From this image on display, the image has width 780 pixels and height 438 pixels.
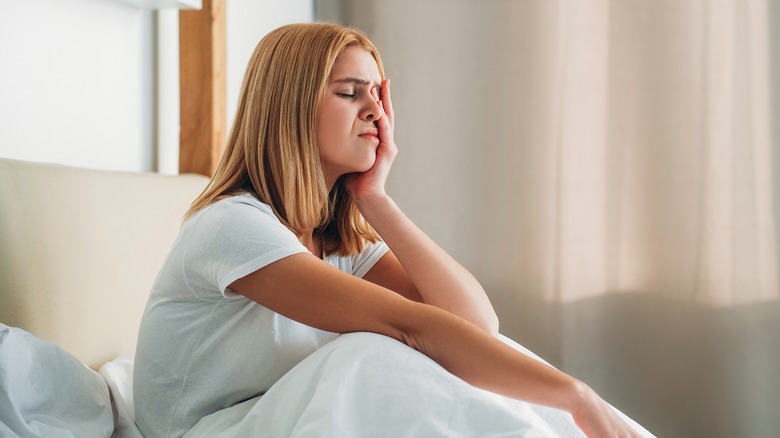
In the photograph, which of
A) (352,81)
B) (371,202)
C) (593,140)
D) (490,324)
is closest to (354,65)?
(352,81)

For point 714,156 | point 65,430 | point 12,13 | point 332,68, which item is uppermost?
point 12,13

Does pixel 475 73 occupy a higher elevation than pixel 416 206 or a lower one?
higher

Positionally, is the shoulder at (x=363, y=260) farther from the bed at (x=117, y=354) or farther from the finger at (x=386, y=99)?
the bed at (x=117, y=354)

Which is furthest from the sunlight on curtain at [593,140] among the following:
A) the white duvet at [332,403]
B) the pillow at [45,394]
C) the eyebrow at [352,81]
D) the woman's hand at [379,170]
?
the pillow at [45,394]

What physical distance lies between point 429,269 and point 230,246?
0.42m

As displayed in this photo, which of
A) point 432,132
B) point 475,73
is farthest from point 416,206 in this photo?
point 475,73

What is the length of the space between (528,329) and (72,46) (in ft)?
4.47

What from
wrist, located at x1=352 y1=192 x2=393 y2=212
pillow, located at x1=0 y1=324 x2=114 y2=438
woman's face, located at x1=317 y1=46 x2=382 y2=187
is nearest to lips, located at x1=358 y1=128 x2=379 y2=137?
woman's face, located at x1=317 y1=46 x2=382 y2=187

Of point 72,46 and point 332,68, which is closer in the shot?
point 332,68

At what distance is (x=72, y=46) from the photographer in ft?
5.13

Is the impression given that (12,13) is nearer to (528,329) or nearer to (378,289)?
(378,289)

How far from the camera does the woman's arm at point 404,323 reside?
3.34ft

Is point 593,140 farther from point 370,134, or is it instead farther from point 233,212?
point 233,212

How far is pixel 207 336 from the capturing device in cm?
116
